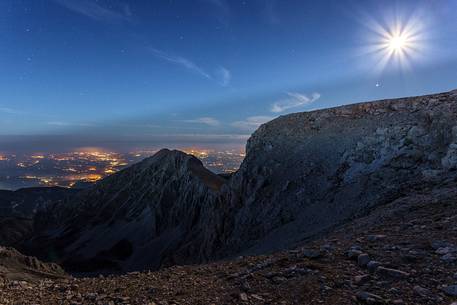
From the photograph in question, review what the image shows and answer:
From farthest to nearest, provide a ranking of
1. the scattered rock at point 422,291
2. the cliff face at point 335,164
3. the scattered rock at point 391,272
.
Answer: the cliff face at point 335,164
the scattered rock at point 391,272
the scattered rock at point 422,291

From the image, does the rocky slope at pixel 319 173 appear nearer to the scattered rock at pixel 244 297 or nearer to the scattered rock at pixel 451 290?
the scattered rock at pixel 244 297

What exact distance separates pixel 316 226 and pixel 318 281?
16925 millimetres

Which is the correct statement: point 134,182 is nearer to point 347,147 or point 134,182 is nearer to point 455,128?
point 347,147

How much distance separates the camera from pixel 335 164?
28391 millimetres

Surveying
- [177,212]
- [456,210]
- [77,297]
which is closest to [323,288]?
[77,297]

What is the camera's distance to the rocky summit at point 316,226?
6.80 m

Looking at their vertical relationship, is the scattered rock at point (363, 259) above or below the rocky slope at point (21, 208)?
above

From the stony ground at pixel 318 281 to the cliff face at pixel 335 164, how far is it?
1055cm

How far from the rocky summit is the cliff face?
13 cm

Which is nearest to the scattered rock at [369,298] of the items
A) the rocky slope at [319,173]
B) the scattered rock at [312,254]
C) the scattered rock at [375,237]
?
the scattered rock at [312,254]

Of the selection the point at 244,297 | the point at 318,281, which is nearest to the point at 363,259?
→ the point at 318,281

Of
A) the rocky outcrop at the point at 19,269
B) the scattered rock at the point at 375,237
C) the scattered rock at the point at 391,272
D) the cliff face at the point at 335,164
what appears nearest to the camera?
the scattered rock at the point at 391,272

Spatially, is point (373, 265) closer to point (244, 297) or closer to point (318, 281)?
point (318, 281)

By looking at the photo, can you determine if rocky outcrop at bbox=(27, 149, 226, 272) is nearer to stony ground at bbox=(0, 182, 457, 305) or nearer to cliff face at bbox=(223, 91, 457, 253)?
cliff face at bbox=(223, 91, 457, 253)
